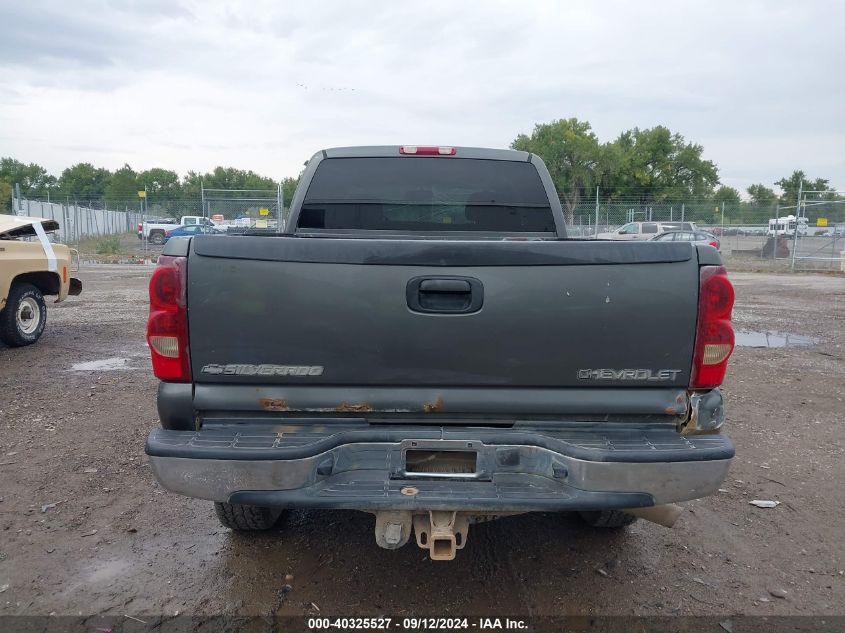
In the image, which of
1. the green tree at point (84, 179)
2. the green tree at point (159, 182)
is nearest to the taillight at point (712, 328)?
the green tree at point (159, 182)

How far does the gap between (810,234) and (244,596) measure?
27.9 metres

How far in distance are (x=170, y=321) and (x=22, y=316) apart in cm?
722

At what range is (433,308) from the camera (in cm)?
251

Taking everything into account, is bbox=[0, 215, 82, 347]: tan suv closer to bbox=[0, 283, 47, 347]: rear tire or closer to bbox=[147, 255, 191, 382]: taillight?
bbox=[0, 283, 47, 347]: rear tire

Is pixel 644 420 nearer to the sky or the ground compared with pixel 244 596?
nearer to the sky

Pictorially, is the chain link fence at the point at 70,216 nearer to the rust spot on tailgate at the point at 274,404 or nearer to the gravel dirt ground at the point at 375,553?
the gravel dirt ground at the point at 375,553

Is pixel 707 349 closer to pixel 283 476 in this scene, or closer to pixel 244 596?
pixel 283 476

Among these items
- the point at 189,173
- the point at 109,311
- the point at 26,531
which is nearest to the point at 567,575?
the point at 26,531

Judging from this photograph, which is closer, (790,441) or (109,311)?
(790,441)

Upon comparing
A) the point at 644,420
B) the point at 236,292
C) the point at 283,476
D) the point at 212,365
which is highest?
the point at 236,292

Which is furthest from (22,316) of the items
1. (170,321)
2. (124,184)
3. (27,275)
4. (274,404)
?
(124,184)

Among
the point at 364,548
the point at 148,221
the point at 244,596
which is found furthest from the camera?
the point at 148,221

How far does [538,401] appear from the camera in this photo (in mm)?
2557

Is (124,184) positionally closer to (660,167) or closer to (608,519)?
(660,167)
